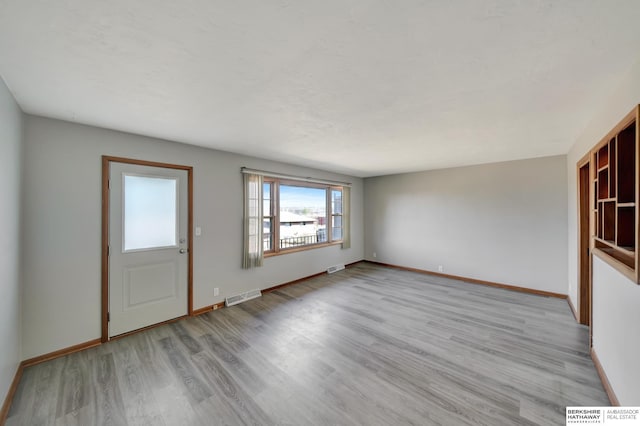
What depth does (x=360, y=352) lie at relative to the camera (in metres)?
2.45

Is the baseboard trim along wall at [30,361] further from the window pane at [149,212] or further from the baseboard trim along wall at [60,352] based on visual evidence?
the window pane at [149,212]

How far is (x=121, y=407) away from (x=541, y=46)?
364 cm

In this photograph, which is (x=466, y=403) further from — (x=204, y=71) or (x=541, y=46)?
(x=204, y=71)

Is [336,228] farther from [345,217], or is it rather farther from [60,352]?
[60,352]

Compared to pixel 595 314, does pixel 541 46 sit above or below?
above

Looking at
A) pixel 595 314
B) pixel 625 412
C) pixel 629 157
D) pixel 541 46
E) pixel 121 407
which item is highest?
pixel 541 46

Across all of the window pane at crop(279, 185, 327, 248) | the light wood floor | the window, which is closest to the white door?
the light wood floor

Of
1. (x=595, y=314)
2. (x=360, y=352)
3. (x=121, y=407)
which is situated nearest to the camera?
(x=121, y=407)

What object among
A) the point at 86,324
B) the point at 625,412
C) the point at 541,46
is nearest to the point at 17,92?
the point at 86,324

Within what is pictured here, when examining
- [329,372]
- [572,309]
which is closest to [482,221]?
[572,309]

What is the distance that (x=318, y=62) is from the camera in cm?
147

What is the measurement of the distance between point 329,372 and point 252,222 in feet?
8.32

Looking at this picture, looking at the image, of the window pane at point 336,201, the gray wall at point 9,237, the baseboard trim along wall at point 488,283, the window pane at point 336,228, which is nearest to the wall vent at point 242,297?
the gray wall at point 9,237

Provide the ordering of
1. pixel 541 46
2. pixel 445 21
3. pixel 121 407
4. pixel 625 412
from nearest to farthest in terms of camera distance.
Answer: pixel 445 21 → pixel 541 46 → pixel 625 412 → pixel 121 407
